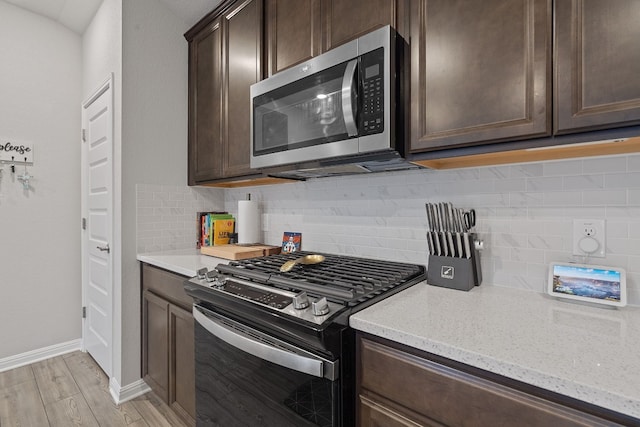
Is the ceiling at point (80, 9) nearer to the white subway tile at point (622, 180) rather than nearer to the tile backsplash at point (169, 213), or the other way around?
the tile backsplash at point (169, 213)

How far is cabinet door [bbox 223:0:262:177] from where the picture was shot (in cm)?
173

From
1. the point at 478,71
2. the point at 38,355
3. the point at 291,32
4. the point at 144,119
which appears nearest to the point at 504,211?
the point at 478,71

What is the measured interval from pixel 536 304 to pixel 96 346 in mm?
2892

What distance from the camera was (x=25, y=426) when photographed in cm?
172

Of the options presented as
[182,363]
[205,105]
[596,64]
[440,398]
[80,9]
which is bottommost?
[182,363]

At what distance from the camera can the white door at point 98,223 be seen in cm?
204

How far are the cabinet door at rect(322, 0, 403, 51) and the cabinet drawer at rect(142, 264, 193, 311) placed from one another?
4.51ft

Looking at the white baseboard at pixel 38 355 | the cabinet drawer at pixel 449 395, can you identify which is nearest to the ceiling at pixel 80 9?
the cabinet drawer at pixel 449 395

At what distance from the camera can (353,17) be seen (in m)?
1.28

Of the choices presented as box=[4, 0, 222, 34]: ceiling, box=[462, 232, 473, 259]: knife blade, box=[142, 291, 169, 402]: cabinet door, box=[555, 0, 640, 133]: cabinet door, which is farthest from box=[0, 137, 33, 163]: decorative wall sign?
box=[555, 0, 640, 133]: cabinet door

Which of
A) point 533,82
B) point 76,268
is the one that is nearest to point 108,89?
point 76,268

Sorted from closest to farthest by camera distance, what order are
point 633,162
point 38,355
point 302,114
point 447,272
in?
point 633,162, point 447,272, point 302,114, point 38,355

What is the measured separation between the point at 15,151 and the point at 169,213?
1.33 metres

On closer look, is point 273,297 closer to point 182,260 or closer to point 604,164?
point 182,260
